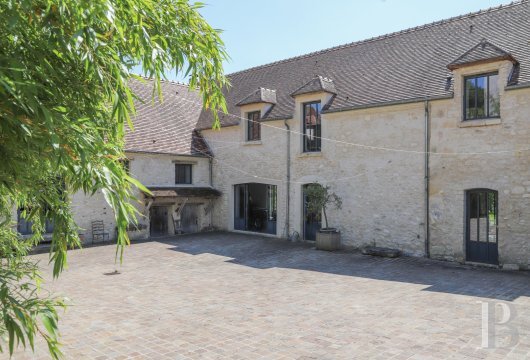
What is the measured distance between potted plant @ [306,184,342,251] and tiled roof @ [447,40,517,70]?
5.41 metres

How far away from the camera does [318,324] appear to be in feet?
22.0

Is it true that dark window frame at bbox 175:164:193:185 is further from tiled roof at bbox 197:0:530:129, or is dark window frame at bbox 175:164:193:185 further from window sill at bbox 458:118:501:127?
window sill at bbox 458:118:501:127

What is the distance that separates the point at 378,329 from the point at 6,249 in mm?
5189

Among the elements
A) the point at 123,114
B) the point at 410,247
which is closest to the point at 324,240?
the point at 410,247

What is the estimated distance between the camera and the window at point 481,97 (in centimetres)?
1138

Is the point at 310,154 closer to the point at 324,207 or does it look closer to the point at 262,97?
the point at 324,207

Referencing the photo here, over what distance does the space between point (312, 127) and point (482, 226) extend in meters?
6.62

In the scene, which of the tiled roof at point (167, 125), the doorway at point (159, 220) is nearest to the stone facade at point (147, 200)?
the doorway at point (159, 220)

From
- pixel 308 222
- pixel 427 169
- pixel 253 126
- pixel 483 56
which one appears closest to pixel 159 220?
pixel 253 126

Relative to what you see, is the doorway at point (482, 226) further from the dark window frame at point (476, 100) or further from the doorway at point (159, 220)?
the doorway at point (159, 220)

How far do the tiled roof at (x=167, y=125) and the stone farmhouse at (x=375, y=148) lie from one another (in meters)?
0.07

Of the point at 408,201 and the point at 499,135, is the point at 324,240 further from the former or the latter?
the point at 499,135

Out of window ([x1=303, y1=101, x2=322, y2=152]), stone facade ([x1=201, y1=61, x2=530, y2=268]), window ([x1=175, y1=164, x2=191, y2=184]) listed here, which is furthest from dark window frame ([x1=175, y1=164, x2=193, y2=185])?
window ([x1=303, y1=101, x2=322, y2=152])

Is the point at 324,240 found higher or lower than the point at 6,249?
lower
